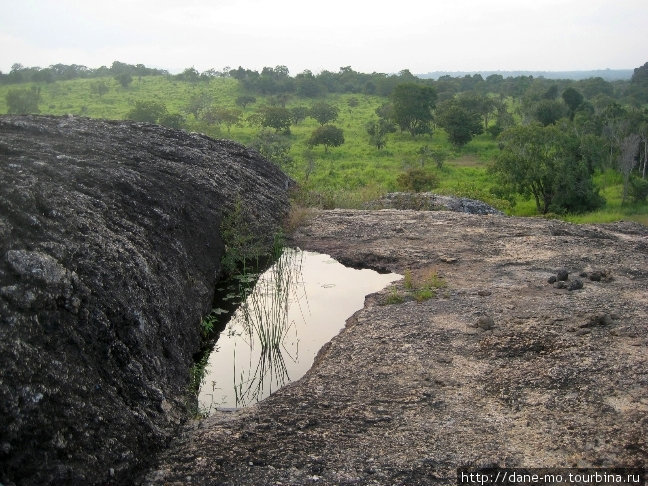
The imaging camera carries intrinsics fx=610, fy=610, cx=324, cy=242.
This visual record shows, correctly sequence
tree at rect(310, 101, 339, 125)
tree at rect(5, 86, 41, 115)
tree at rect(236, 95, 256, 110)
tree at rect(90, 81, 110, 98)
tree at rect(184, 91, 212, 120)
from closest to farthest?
tree at rect(5, 86, 41, 115)
tree at rect(184, 91, 212, 120)
tree at rect(310, 101, 339, 125)
tree at rect(90, 81, 110, 98)
tree at rect(236, 95, 256, 110)

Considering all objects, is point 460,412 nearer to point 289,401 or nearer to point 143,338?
point 289,401

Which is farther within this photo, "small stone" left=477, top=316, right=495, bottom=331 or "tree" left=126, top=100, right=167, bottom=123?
"tree" left=126, top=100, right=167, bottom=123

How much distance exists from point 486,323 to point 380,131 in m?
31.7

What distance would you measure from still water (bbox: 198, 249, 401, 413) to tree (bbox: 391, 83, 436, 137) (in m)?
30.9

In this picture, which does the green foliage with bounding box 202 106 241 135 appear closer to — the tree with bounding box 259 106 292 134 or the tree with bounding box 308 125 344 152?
the tree with bounding box 259 106 292 134

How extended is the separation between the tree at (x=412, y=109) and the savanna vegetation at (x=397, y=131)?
101 millimetres

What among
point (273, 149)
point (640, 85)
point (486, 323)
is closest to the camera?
point (486, 323)

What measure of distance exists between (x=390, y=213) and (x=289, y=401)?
11.2 meters

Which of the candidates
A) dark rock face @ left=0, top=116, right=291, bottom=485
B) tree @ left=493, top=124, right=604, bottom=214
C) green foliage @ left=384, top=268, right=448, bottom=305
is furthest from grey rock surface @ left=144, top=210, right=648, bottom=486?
tree @ left=493, top=124, right=604, bottom=214

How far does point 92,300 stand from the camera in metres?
7.71

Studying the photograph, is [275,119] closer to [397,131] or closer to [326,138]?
[326,138]

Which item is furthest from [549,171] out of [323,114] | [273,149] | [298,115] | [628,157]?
[298,115]

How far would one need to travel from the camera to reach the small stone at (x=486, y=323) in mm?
9992

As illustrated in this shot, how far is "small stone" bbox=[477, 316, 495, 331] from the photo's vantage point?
999 cm
